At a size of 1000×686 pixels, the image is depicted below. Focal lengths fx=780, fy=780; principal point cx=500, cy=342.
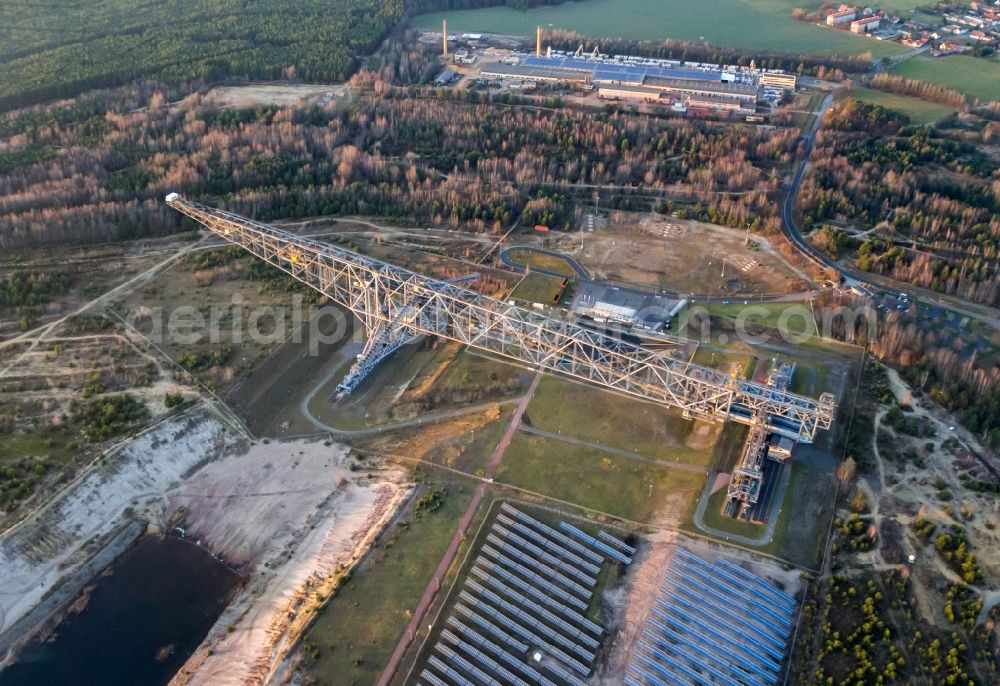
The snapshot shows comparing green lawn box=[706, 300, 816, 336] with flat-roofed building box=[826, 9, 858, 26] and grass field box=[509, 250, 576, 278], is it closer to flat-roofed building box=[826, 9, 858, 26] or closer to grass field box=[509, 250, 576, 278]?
grass field box=[509, 250, 576, 278]

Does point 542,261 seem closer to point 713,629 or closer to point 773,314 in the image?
point 773,314

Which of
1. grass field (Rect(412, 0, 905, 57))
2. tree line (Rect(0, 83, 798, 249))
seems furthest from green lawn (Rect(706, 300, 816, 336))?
grass field (Rect(412, 0, 905, 57))

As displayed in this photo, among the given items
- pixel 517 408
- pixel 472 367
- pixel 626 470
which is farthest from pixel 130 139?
pixel 626 470

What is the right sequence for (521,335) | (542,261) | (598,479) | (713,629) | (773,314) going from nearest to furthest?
(713,629) → (598,479) → (521,335) → (773,314) → (542,261)

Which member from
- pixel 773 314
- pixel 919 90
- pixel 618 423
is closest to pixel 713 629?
pixel 618 423

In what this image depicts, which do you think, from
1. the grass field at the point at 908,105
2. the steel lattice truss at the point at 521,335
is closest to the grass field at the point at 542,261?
the steel lattice truss at the point at 521,335

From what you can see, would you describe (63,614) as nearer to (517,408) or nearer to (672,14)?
Result: (517,408)

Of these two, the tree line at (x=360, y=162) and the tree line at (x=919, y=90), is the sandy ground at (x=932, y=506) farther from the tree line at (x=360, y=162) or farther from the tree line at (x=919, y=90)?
the tree line at (x=919, y=90)
